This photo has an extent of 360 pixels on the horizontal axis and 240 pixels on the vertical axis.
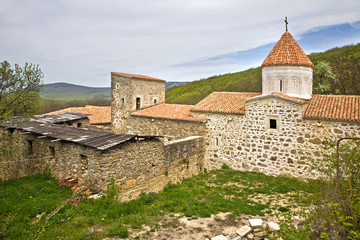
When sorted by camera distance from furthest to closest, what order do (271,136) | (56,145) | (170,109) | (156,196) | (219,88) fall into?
(219,88) < (170,109) < (271,136) < (56,145) < (156,196)

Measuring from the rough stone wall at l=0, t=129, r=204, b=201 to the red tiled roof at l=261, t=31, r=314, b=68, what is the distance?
20.7 feet

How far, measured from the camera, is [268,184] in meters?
10.9

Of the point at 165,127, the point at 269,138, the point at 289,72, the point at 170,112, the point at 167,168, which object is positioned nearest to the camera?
the point at 167,168

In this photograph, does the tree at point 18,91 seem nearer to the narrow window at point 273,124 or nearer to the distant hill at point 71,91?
the narrow window at point 273,124

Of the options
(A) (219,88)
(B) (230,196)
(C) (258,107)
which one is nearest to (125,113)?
(C) (258,107)

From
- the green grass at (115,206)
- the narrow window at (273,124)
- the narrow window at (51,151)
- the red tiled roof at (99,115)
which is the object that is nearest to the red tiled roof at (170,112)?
the narrow window at (273,124)

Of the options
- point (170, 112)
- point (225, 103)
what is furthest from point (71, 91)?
point (225, 103)

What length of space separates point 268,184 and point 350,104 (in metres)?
5.38

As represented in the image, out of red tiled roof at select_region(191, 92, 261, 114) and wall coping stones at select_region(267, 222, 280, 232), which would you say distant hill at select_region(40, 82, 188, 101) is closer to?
red tiled roof at select_region(191, 92, 261, 114)

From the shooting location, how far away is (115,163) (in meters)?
8.16

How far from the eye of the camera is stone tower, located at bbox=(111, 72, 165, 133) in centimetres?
1817

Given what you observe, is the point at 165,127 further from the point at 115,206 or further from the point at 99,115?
the point at 99,115

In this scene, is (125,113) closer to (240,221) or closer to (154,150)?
(154,150)

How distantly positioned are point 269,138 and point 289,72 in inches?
149
